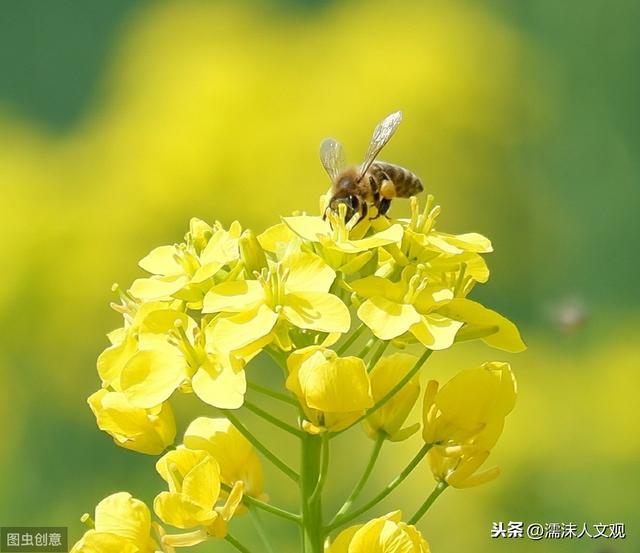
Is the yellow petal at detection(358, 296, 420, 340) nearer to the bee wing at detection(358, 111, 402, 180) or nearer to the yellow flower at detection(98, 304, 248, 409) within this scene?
the yellow flower at detection(98, 304, 248, 409)

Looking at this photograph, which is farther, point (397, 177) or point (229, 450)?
point (397, 177)

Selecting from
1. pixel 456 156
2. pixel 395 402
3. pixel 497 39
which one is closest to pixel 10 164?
pixel 456 156

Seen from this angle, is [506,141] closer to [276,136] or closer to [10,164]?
[276,136]

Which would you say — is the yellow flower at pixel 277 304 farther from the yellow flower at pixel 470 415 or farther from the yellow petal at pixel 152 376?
the yellow flower at pixel 470 415

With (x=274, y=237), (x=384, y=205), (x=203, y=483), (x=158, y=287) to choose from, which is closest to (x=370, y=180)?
(x=384, y=205)

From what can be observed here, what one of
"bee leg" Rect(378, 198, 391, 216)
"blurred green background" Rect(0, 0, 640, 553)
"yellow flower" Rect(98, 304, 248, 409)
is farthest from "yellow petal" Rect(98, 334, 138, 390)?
"blurred green background" Rect(0, 0, 640, 553)

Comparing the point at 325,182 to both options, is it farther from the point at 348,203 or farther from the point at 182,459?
the point at 182,459
